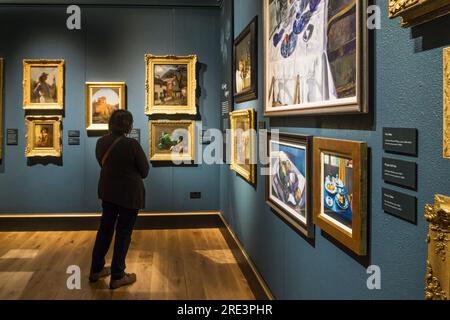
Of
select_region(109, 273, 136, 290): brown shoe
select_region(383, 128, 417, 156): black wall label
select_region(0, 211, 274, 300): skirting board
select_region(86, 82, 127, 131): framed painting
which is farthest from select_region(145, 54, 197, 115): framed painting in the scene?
select_region(383, 128, 417, 156): black wall label

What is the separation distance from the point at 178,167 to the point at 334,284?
18.9 ft

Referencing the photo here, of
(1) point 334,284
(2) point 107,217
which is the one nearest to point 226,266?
(2) point 107,217

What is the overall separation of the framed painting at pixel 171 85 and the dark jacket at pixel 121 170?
3.31 m

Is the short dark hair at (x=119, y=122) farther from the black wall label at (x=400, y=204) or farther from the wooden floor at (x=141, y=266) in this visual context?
the black wall label at (x=400, y=204)

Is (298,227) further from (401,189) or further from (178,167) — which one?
(178,167)

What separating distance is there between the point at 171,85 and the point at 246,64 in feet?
9.99

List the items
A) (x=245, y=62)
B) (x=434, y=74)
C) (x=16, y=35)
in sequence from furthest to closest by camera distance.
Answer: (x=16, y=35) → (x=245, y=62) → (x=434, y=74)

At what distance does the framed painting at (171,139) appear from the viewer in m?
7.82

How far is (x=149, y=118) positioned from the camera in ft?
25.8

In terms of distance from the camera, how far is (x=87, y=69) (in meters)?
7.73

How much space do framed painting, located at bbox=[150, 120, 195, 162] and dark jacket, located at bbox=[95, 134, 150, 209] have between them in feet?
10.7

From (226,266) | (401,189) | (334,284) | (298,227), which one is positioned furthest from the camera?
(226,266)

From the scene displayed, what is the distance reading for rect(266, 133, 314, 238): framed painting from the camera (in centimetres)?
281

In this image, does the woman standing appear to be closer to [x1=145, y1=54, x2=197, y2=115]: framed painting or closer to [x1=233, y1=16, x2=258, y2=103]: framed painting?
[x1=233, y1=16, x2=258, y2=103]: framed painting
